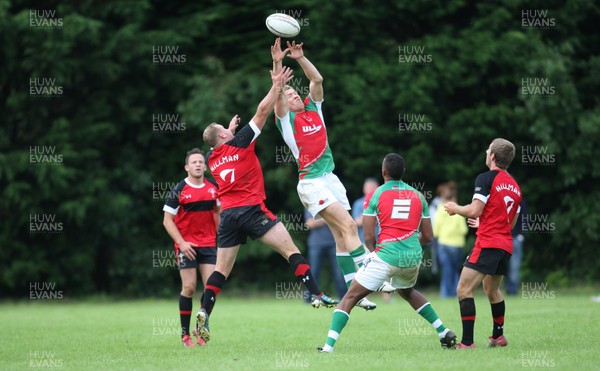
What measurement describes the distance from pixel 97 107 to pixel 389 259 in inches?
617

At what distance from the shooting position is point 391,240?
347 inches

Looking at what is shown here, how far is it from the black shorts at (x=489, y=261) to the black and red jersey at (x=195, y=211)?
3.54m

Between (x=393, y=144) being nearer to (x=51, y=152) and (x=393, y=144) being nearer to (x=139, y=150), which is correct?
(x=139, y=150)

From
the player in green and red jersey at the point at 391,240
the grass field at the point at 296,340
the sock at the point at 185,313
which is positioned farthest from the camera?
the sock at the point at 185,313

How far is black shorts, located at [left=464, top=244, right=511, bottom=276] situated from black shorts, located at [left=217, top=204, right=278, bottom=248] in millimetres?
2458

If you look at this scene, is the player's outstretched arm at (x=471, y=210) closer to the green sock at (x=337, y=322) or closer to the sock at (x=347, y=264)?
the green sock at (x=337, y=322)

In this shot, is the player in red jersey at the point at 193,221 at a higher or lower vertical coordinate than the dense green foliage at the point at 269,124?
Answer: lower

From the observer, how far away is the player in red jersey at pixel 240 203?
33.3 feet

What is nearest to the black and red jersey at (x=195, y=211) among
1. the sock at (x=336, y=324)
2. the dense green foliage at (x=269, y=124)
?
the sock at (x=336, y=324)

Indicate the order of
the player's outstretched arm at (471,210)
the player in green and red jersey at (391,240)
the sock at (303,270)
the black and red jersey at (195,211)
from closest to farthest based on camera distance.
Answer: the player in green and red jersey at (391,240) < the player's outstretched arm at (471,210) < the sock at (303,270) < the black and red jersey at (195,211)

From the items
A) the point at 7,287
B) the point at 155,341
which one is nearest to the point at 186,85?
the point at 7,287

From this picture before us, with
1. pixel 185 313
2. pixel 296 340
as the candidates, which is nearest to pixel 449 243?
pixel 296 340

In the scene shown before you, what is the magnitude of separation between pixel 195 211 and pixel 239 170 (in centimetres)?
106

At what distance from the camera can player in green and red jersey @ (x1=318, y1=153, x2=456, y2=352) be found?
875 centimetres
